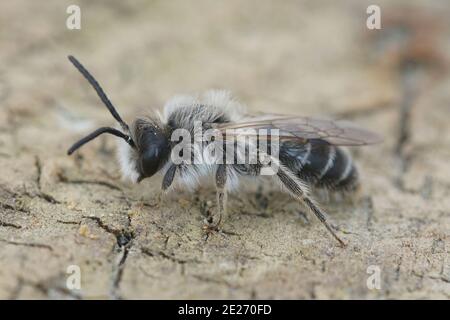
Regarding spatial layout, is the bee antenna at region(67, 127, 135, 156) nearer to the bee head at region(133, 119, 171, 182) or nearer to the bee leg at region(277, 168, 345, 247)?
the bee head at region(133, 119, 171, 182)

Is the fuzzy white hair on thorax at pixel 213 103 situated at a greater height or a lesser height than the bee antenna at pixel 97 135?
greater

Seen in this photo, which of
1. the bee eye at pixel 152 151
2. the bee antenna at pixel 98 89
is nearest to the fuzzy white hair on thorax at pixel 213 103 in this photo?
the bee eye at pixel 152 151

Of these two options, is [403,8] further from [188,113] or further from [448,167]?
[188,113]

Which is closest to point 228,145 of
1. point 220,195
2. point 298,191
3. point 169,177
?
point 220,195

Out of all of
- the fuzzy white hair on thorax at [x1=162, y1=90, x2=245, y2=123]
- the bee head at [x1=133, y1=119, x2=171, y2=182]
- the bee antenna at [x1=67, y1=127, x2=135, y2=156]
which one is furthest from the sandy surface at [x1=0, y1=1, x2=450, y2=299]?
the fuzzy white hair on thorax at [x1=162, y1=90, x2=245, y2=123]

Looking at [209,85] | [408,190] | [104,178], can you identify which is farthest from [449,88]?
[104,178]

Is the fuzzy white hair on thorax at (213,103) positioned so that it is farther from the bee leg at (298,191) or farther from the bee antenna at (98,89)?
the bee leg at (298,191)
